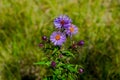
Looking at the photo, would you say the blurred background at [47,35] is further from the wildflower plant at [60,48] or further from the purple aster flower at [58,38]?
the purple aster flower at [58,38]

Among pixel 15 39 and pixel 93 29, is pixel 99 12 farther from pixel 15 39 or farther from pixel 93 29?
pixel 15 39

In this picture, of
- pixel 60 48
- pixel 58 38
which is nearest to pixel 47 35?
pixel 60 48

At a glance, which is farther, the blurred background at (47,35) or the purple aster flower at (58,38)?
the blurred background at (47,35)

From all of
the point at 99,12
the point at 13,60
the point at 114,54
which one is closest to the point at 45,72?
the point at 13,60

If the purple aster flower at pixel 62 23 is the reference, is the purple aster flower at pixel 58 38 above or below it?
below

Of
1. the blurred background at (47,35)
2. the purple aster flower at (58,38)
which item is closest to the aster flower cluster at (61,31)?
the purple aster flower at (58,38)

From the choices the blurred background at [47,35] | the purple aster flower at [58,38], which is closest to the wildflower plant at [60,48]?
the purple aster flower at [58,38]
